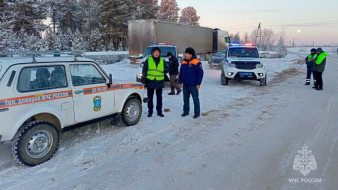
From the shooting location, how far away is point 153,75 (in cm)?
667

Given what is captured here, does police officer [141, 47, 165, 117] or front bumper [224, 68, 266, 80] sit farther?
front bumper [224, 68, 266, 80]

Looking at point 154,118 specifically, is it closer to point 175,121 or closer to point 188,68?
point 175,121

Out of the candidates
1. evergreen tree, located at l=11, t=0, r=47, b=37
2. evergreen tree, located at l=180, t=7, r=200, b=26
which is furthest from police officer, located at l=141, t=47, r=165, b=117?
evergreen tree, located at l=180, t=7, r=200, b=26

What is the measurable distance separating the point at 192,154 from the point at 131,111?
217cm

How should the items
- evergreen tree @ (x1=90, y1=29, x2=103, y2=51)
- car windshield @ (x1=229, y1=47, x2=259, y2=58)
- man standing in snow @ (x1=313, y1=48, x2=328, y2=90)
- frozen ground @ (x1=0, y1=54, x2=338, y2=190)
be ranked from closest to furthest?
frozen ground @ (x1=0, y1=54, x2=338, y2=190), man standing in snow @ (x1=313, y1=48, x2=328, y2=90), car windshield @ (x1=229, y1=47, x2=259, y2=58), evergreen tree @ (x1=90, y1=29, x2=103, y2=51)

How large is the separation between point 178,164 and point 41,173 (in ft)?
6.86

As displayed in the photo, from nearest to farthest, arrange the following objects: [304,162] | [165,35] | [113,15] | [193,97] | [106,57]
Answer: [304,162], [193,97], [165,35], [106,57], [113,15]

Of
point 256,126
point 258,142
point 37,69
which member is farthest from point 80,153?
point 256,126

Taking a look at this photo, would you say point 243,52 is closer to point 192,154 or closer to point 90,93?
point 192,154

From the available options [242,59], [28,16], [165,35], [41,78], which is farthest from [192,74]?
[28,16]

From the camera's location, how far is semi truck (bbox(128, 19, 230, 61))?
21212mm

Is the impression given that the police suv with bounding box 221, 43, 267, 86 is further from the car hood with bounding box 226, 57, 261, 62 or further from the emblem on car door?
the emblem on car door

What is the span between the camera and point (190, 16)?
84.5 metres

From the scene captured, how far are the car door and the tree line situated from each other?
24141mm
